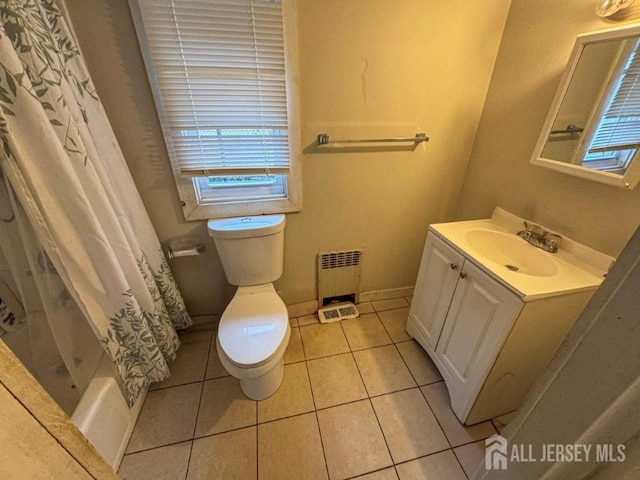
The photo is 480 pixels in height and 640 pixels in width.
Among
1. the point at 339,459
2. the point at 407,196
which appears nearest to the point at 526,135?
the point at 407,196

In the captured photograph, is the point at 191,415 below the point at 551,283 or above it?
below

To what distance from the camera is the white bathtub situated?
3.26ft

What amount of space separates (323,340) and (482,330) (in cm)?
95

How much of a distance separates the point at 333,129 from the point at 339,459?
1599 mm

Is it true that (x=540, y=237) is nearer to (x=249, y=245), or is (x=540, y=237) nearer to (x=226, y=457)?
(x=249, y=245)

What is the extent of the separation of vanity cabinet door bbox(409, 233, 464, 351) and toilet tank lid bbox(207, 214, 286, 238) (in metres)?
0.83

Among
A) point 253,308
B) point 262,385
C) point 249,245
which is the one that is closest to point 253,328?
point 253,308

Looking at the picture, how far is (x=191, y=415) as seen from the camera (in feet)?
→ 4.25

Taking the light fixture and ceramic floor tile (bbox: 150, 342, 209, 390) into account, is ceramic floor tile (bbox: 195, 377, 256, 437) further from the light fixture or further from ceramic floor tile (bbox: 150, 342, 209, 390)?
the light fixture

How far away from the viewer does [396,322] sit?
6.07ft

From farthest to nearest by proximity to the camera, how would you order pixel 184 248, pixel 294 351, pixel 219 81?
pixel 294 351, pixel 184 248, pixel 219 81

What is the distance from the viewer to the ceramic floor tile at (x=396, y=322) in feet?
5.71

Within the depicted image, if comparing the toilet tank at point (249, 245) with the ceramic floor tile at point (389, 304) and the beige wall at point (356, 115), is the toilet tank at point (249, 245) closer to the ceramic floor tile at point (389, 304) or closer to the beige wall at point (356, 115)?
the beige wall at point (356, 115)

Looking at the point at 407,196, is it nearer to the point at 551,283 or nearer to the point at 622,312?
the point at 551,283
